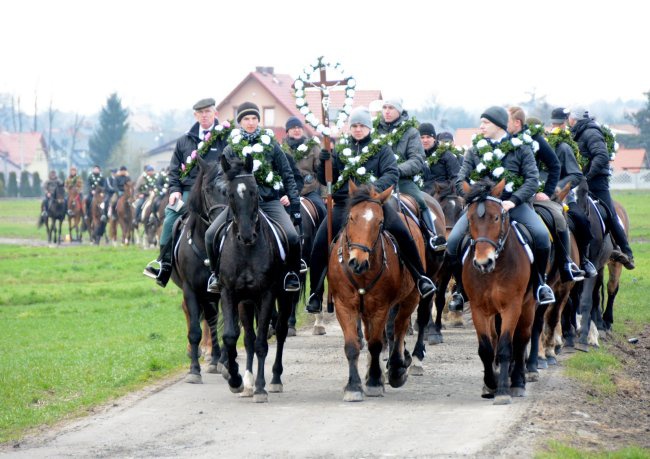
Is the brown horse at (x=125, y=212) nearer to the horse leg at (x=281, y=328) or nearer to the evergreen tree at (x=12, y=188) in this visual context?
the horse leg at (x=281, y=328)

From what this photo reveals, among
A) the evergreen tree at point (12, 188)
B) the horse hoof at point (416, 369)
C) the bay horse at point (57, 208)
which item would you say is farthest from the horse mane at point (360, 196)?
the evergreen tree at point (12, 188)

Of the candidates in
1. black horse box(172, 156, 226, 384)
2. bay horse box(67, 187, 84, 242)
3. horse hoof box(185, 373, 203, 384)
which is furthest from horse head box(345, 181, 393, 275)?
bay horse box(67, 187, 84, 242)

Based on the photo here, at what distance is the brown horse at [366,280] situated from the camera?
39.8 feet

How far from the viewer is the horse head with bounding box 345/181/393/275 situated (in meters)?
11.9

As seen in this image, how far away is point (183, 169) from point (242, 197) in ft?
9.48

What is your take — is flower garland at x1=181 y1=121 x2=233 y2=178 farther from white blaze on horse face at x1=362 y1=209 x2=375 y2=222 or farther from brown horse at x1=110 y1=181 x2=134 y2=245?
brown horse at x1=110 y1=181 x2=134 y2=245

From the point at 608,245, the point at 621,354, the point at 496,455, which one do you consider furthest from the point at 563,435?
the point at 608,245

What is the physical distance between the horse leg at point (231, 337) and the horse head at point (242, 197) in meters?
0.77

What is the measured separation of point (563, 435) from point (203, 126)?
6.94m

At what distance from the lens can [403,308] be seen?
13578mm

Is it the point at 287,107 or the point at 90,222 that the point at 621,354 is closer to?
the point at 90,222

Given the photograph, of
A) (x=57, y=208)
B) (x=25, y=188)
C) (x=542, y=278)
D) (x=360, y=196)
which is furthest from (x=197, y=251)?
(x=25, y=188)

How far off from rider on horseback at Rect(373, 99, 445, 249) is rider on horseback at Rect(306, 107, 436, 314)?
1004mm

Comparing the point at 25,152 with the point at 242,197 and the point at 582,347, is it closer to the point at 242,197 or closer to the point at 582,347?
the point at 582,347
